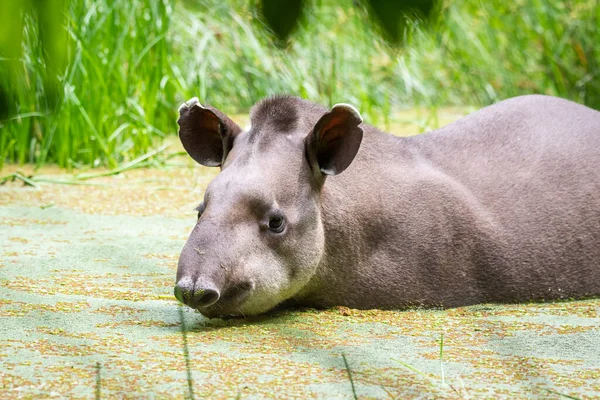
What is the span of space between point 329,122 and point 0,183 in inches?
115

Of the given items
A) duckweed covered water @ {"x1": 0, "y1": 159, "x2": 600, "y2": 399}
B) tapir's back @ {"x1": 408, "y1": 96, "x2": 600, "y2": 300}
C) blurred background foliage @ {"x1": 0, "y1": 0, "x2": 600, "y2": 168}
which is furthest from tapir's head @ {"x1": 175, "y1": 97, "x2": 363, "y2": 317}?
blurred background foliage @ {"x1": 0, "y1": 0, "x2": 600, "y2": 168}

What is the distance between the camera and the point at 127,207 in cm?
505

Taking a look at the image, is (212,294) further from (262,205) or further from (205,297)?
(262,205)

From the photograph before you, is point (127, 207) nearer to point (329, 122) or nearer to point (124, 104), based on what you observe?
point (124, 104)

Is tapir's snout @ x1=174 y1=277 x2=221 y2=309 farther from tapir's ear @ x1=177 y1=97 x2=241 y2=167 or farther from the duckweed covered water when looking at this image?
tapir's ear @ x1=177 y1=97 x2=241 y2=167

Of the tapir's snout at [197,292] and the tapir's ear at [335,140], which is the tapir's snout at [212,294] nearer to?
the tapir's snout at [197,292]

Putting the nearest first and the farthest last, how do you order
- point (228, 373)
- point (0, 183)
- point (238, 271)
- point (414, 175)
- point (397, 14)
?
point (397, 14) → point (228, 373) → point (238, 271) → point (414, 175) → point (0, 183)

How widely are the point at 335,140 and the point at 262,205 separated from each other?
385 mm

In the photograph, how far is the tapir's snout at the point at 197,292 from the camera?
2.68m

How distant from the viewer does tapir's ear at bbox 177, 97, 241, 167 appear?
11.0 feet

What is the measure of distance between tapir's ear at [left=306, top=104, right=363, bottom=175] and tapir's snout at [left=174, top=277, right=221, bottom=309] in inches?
26.8

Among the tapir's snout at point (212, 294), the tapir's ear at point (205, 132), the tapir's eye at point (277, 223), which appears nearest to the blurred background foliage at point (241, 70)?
the tapir's ear at point (205, 132)

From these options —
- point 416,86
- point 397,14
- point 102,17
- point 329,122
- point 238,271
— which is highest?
point 397,14

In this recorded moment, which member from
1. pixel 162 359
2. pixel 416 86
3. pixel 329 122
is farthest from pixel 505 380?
pixel 416 86
